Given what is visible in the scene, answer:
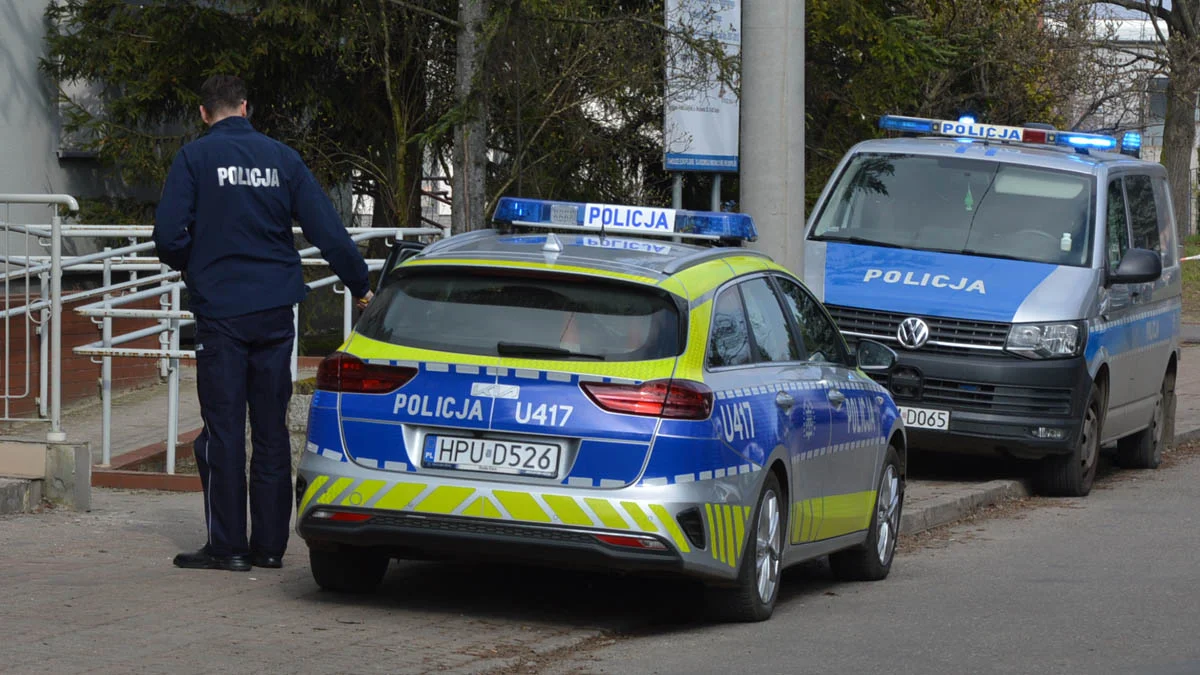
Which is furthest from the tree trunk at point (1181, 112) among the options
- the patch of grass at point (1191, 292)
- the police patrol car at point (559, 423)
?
the police patrol car at point (559, 423)

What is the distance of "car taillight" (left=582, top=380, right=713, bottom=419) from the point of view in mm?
6723

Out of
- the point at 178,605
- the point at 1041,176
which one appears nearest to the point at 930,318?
the point at 1041,176

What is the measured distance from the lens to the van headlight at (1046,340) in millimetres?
11727

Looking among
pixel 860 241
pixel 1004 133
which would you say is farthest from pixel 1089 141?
pixel 860 241

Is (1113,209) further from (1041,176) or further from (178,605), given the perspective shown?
(178,605)

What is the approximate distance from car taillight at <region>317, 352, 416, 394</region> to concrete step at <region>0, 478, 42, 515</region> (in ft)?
9.36

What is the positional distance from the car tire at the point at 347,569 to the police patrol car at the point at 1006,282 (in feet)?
16.7

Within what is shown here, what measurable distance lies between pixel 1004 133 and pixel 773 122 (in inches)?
146

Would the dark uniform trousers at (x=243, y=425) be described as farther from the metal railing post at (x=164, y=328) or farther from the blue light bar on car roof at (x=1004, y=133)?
the blue light bar on car roof at (x=1004, y=133)

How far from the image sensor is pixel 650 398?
22.1ft

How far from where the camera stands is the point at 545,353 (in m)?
6.86

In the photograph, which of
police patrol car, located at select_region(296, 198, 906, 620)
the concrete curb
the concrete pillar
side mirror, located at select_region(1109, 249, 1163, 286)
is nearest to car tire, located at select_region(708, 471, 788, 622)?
police patrol car, located at select_region(296, 198, 906, 620)

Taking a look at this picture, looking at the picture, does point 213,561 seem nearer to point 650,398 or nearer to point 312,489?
point 312,489

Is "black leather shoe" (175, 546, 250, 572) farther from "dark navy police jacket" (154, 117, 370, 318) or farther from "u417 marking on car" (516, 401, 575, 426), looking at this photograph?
"u417 marking on car" (516, 401, 575, 426)
